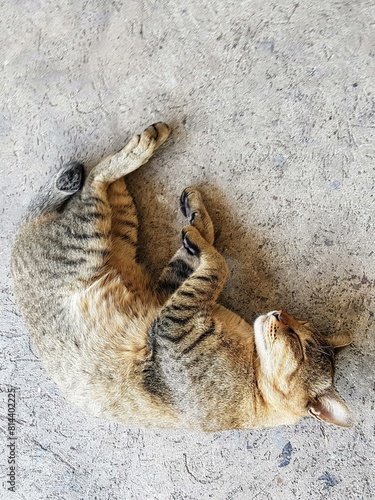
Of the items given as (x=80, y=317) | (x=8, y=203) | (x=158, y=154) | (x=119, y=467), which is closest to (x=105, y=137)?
Result: (x=158, y=154)

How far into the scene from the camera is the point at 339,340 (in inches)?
120

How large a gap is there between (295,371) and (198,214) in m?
1.16

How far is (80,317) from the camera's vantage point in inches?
119

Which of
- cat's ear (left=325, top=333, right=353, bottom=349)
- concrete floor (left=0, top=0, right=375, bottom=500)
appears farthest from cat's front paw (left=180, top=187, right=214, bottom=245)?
cat's ear (left=325, top=333, right=353, bottom=349)

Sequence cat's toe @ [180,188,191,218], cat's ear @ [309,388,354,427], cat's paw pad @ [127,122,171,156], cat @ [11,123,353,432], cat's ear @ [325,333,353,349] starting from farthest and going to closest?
cat's toe @ [180,188,191,218] < cat's paw pad @ [127,122,171,156] < cat's ear @ [325,333,353,349] < cat @ [11,123,353,432] < cat's ear @ [309,388,354,427]

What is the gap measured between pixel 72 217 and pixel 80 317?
2.10 feet

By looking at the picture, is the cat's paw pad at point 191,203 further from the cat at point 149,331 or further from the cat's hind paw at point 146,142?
the cat's hind paw at point 146,142

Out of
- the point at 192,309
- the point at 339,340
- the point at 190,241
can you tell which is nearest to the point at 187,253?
the point at 190,241

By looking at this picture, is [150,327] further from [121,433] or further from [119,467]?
[119,467]

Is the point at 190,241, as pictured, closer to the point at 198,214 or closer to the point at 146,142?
the point at 198,214

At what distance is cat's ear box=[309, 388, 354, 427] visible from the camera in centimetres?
272

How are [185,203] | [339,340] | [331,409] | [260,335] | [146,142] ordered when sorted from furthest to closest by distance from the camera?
[185,203] → [146,142] → [339,340] → [260,335] → [331,409]

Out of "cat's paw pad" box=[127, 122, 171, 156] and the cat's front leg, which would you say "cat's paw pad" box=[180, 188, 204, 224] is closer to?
the cat's front leg

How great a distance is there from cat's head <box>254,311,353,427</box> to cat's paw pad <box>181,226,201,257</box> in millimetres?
609
